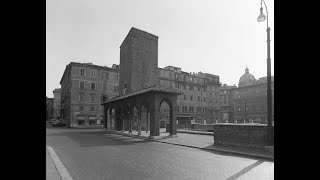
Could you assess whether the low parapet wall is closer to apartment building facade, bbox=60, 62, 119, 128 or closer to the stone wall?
the stone wall

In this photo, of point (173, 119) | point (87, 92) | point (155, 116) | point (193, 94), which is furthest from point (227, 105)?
point (155, 116)

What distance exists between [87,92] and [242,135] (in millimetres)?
40266

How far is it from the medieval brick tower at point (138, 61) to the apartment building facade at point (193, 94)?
12.5 metres

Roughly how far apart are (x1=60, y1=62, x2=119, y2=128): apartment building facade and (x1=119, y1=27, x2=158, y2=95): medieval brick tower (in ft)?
30.7

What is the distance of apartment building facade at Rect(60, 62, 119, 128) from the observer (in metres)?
47.3

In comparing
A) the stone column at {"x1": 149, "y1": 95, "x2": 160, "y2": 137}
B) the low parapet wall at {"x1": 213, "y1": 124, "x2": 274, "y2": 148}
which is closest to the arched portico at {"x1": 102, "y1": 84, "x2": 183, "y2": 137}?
the stone column at {"x1": 149, "y1": 95, "x2": 160, "y2": 137}

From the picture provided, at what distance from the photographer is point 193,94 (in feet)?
198

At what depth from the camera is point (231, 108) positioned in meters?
77.7

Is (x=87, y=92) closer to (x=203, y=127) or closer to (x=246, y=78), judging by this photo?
(x=203, y=127)

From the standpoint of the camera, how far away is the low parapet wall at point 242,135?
1315 centimetres

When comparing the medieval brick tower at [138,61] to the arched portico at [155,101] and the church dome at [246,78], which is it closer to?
the arched portico at [155,101]
